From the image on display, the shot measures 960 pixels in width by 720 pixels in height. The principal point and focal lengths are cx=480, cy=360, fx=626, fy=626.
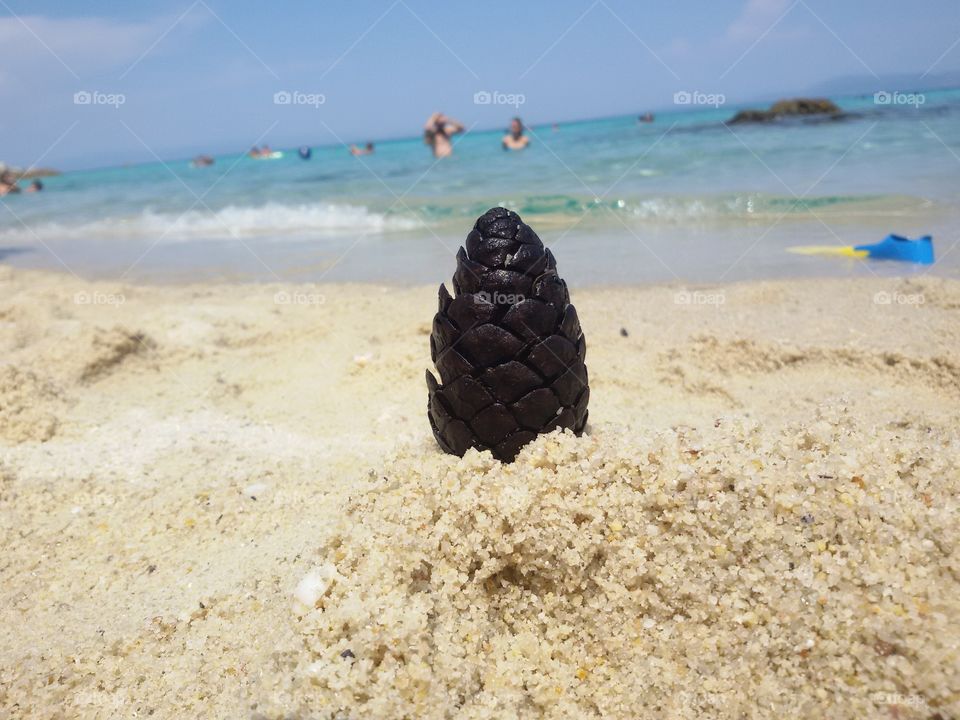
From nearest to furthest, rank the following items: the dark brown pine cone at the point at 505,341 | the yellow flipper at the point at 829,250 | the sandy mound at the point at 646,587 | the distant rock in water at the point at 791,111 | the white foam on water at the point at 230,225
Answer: the sandy mound at the point at 646,587 < the dark brown pine cone at the point at 505,341 < the yellow flipper at the point at 829,250 < the white foam on water at the point at 230,225 < the distant rock in water at the point at 791,111

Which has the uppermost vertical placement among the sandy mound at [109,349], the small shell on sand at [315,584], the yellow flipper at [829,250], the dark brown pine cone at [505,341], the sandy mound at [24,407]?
the dark brown pine cone at [505,341]

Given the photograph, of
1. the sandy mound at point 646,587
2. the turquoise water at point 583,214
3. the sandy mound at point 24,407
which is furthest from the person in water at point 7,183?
the sandy mound at point 646,587

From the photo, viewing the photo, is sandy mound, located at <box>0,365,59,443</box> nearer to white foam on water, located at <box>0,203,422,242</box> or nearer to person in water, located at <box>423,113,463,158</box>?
white foam on water, located at <box>0,203,422,242</box>

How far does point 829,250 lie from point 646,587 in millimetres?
6599

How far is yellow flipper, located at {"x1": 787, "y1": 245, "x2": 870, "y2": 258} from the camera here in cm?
669

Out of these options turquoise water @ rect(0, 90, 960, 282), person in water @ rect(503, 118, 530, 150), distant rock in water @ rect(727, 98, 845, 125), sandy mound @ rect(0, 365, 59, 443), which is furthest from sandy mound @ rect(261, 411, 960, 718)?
distant rock in water @ rect(727, 98, 845, 125)

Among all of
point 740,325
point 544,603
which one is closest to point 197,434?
point 544,603

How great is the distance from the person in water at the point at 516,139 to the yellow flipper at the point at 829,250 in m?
19.4

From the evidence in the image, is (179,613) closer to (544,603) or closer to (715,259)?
(544,603)

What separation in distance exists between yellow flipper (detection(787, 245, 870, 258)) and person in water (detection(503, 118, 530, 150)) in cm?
1940

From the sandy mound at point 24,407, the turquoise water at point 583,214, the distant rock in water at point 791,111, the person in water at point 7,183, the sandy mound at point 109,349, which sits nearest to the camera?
the sandy mound at point 24,407

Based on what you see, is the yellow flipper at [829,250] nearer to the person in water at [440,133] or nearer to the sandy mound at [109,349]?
the sandy mound at [109,349]

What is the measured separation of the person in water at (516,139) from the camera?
83.4 ft

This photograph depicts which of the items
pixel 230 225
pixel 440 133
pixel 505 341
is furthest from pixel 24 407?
pixel 440 133
